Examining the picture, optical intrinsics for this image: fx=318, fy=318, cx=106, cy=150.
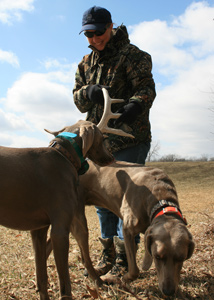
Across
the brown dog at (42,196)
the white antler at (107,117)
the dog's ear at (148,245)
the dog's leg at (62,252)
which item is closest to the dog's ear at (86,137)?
the brown dog at (42,196)

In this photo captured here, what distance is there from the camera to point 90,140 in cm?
361

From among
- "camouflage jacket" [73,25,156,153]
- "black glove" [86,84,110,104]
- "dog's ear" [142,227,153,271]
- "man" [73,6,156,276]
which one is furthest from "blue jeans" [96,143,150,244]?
"dog's ear" [142,227,153,271]

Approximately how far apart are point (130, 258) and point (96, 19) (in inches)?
120

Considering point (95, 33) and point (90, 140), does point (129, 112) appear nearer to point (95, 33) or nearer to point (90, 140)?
point (90, 140)

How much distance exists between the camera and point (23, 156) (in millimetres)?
2982

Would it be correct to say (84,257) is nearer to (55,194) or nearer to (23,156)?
(55,194)

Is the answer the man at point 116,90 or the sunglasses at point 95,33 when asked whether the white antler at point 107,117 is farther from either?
the sunglasses at point 95,33

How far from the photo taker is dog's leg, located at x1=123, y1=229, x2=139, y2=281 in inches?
140

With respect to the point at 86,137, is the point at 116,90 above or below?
above

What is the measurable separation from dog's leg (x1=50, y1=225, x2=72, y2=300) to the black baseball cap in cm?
267

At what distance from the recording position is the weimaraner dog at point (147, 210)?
9.91 feet

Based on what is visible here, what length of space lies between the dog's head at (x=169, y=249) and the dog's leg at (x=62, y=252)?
2.83 ft

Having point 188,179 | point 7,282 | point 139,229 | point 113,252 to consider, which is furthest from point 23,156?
point 188,179

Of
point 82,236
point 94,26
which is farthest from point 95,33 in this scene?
point 82,236
